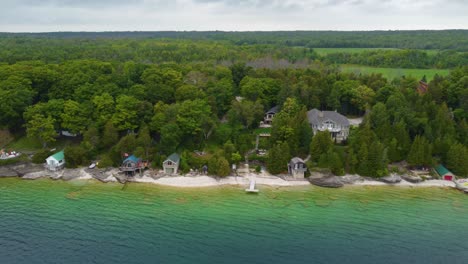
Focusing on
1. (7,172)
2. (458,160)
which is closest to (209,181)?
(7,172)

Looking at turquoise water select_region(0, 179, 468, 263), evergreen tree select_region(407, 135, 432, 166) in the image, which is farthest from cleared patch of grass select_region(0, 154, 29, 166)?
evergreen tree select_region(407, 135, 432, 166)

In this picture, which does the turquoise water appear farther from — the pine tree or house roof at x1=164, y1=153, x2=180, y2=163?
house roof at x1=164, y1=153, x2=180, y2=163

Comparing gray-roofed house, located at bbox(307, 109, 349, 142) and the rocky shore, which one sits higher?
gray-roofed house, located at bbox(307, 109, 349, 142)

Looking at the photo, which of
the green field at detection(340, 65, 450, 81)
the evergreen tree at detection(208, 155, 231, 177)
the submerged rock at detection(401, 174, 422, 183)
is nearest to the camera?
the submerged rock at detection(401, 174, 422, 183)

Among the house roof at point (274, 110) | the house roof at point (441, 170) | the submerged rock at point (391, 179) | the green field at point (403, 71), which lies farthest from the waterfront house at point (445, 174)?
the green field at point (403, 71)

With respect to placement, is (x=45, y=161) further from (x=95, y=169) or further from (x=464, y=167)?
(x=464, y=167)

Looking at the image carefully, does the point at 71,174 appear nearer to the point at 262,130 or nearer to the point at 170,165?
the point at 170,165

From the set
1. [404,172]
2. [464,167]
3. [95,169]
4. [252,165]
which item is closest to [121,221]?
[95,169]
